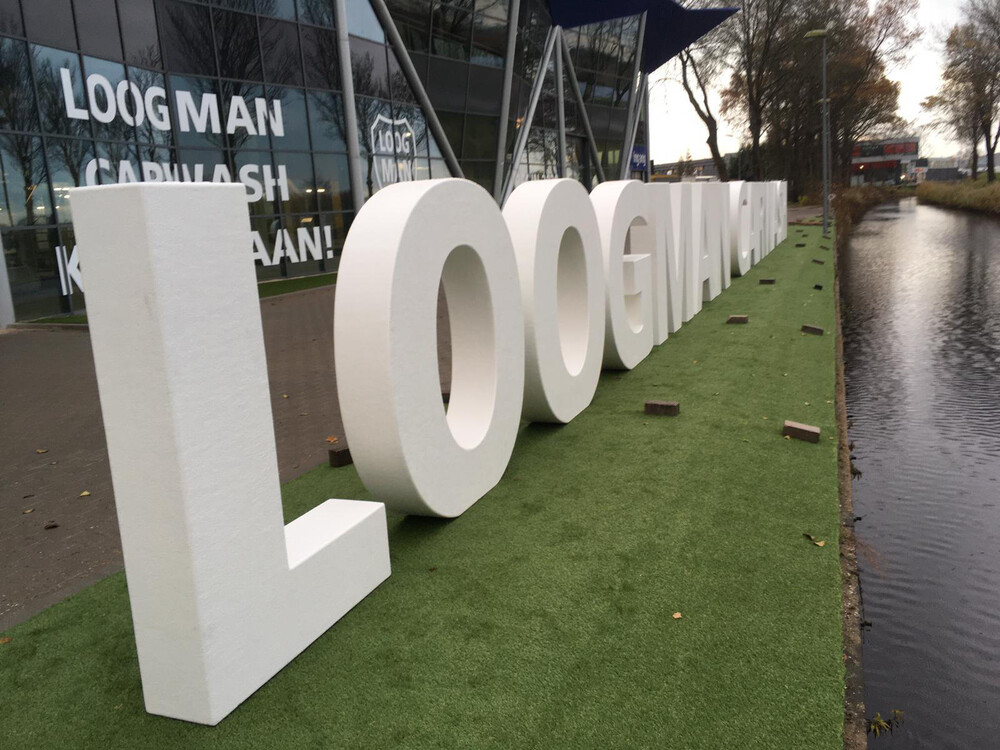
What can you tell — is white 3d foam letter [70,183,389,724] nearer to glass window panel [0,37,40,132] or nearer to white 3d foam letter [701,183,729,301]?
white 3d foam letter [701,183,729,301]

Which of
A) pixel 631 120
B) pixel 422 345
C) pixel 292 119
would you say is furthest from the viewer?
pixel 631 120

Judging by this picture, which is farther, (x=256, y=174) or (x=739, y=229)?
(x=256, y=174)

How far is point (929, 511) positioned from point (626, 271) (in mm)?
4594

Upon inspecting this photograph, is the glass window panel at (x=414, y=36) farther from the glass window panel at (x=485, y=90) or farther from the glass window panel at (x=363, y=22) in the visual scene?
the glass window panel at (x=485, y=90)

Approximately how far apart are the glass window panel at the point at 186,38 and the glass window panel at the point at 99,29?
110cm

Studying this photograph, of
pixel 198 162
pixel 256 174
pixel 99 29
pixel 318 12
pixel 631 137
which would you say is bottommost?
pixel 256 174

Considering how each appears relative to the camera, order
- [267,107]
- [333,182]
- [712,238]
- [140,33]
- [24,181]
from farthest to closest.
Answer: [333,182], [267,107], [140,33], [24,181], [712,238]

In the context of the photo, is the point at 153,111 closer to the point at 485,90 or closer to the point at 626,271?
the point at 485,90

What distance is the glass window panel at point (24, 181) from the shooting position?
48.5ft

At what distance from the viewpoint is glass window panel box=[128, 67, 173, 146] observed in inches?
666

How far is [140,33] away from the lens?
16.8 metres

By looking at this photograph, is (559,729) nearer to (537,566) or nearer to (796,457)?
(537,566)

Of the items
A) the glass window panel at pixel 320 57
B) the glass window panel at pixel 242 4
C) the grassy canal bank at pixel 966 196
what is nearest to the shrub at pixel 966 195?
the grassy canal bank at pixel 966 196

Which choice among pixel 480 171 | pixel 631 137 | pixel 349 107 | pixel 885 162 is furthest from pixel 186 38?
pixel 885 162
